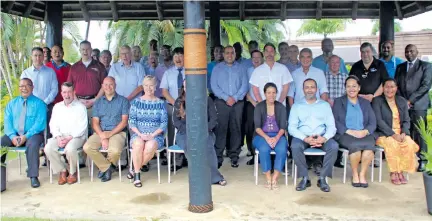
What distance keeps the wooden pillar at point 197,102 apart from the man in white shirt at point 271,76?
207 cm

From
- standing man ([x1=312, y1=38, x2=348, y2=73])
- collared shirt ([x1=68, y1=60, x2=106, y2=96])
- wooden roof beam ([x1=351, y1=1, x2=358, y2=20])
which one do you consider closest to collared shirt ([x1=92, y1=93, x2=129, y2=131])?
collared shirt ([x1=68, y1=60, x2=106, y2=96])

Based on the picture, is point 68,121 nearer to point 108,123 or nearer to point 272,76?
point 108,123

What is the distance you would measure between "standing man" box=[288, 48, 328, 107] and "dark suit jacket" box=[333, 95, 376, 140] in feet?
1.59

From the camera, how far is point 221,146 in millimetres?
6930

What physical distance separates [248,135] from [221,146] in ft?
2.06

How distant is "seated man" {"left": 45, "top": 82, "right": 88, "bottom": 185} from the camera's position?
6.14 m

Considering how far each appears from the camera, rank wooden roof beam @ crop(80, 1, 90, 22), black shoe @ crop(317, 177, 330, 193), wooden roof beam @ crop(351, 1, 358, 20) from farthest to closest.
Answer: wooden roof beam @ crop(351, 1, 358, 20), wooden roof beam @ crop(80, 1, 90, 22), black shoe @ crop(317, 177, 330, 193)

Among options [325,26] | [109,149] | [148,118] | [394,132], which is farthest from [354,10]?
[325,26]

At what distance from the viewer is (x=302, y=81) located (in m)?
6.75

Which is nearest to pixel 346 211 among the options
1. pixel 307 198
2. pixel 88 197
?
pixel 307 198

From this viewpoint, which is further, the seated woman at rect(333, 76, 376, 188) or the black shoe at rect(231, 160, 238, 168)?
the black shoe at rect(231, 160, 238, 168)

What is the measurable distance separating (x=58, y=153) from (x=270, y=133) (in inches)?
112

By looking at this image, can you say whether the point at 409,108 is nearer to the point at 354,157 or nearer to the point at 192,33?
the point at 354,157

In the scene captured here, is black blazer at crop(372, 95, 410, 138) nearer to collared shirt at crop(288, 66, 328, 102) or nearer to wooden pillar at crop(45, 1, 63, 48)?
collared shirt at crop(288, 66, 328, 102)
